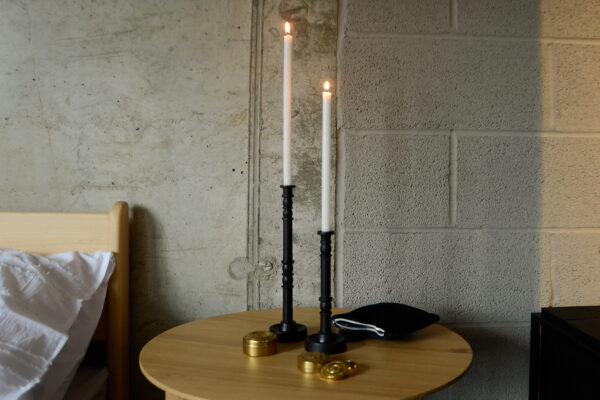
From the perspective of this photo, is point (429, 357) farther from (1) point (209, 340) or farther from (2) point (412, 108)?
(2) point (412, 108)

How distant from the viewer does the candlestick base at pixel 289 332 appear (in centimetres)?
101

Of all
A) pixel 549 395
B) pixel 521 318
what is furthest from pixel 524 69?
pixel 549 395

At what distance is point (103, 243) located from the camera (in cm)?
131

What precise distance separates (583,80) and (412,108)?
0.52 meters

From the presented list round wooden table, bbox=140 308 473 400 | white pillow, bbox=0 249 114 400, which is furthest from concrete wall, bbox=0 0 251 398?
round wooden table, bbox=140 308 473 400

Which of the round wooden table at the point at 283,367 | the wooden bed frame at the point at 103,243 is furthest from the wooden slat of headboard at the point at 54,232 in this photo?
the round wooden table at the point at 283,367

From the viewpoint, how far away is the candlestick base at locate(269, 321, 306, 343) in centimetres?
101

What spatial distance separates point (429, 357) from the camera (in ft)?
3.08

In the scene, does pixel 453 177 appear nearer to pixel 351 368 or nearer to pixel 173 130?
pixel 351 368

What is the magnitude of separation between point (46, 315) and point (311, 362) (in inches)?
24.3

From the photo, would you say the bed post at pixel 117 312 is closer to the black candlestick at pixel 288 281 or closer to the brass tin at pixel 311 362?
the black candlestick at pixel 288 281

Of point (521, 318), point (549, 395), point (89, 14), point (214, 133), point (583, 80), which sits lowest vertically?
point (549, 395)

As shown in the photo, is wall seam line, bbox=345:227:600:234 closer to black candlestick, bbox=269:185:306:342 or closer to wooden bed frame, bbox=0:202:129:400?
black candlestick, bbox=269:185:306:342

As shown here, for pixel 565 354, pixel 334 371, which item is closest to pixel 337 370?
pixel 334 371
